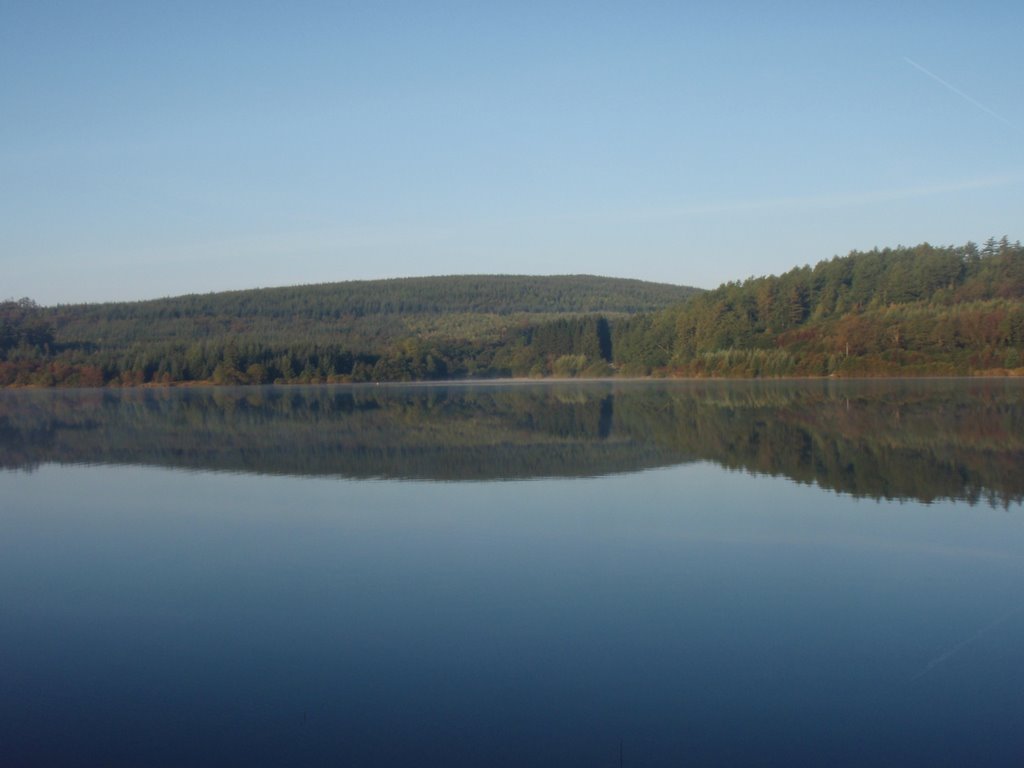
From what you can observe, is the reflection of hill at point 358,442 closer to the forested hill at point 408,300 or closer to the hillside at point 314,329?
the hillside at point 314,329

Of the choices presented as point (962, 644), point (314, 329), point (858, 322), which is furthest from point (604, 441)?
point (314, 329)

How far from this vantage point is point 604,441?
67.5 ft

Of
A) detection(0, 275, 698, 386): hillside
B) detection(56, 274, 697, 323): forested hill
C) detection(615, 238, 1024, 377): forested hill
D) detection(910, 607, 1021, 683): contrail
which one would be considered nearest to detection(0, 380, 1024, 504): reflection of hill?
detection(910, 607, 1021, 683): contrail

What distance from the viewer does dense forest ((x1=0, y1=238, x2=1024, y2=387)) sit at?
58.2 meters

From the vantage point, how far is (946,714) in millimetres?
5379

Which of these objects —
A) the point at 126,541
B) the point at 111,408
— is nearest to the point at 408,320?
the point at 111,408

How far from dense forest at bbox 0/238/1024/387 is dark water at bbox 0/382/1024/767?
148ft

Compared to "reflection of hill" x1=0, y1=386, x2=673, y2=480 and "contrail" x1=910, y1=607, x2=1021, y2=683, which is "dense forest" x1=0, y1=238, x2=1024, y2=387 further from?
"contrail" x1=910, y1=607, x2=1021, y2=683

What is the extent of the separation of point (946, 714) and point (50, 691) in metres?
5.48

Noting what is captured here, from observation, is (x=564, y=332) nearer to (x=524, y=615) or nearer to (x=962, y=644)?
(x=524, y=615)

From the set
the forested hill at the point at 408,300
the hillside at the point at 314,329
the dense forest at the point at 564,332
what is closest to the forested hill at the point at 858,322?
the dense forest at the point at 564,332

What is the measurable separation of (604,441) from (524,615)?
13423 mm

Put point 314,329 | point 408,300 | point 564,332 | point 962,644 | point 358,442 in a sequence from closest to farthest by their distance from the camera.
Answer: point 962,644 → point 358,442 → point 564,332 → point 314,329 → point 408,300

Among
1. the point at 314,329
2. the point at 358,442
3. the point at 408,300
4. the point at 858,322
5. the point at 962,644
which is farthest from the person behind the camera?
the point at 408,300
